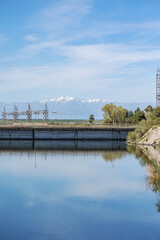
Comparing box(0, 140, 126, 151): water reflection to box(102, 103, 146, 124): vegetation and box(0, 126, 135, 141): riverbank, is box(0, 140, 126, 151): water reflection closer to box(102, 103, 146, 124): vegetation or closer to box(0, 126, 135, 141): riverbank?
box(0, 126, 135, 141): riverbank

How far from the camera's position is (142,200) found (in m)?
30.9

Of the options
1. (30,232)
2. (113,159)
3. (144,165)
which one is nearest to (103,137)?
(113,159)

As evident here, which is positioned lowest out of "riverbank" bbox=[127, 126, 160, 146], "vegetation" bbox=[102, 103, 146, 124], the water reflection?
the water reflection

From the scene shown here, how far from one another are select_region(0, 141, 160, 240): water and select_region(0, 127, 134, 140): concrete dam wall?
55685 mm

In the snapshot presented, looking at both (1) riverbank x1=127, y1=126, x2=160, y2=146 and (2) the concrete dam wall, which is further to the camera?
(2) the concrete dam wall

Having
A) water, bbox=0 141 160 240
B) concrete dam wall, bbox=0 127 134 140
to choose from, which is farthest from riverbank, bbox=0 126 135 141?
water, bbox=0 141 160 240

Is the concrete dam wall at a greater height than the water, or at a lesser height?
greater

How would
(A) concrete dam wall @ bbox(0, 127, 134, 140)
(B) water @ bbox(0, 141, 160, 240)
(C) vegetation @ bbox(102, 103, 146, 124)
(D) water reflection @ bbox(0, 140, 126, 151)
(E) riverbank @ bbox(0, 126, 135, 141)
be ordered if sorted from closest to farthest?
(B) water @ bbox(0, 141, 160, 240)
(D) water reflection @ bbox(0, 140, 126, 151)
(E) riverbank @ bbox(0, 126, 135, 141)
(A) concrete dam wall @ bbox(0, 127, 134, 140)
(C) vegetation @ bbox(102, 103, 146, 124)

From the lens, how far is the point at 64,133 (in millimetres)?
109812

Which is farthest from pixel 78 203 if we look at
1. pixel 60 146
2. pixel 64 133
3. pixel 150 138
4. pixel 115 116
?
pixel 115 116

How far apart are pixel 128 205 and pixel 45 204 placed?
6413 millimetres

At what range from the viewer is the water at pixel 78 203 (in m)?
23.1

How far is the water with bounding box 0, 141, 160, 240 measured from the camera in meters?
23.1

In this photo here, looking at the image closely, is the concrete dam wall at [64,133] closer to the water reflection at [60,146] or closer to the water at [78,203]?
the water reflection at [60,146]
